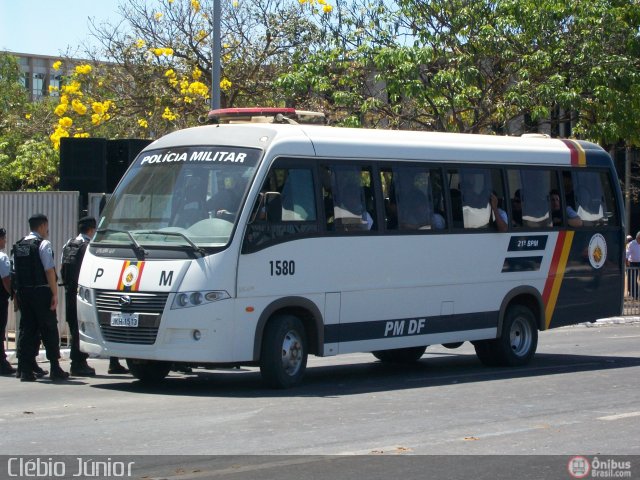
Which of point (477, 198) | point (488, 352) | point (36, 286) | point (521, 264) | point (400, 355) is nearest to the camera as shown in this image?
point (36, 286)

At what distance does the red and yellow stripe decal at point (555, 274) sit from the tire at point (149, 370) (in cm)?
549

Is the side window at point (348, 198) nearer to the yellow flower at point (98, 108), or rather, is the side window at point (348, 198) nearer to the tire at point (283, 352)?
the tire at point (283, 352)

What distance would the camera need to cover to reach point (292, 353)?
12.5 meters

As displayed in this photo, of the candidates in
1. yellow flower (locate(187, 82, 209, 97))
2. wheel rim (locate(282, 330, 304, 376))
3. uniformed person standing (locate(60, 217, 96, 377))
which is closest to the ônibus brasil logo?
wheel rim (locate(282, 330, 304, 376))

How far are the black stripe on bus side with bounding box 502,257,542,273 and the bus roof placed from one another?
1.33 meters

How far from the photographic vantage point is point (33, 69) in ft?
402

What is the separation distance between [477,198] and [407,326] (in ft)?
7.05

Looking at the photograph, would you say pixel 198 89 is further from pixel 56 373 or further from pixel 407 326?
pixel 407 326

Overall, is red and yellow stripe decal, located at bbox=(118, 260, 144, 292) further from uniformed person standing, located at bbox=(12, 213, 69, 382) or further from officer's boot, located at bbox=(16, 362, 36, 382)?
officer's boot, located at bbox=(16, 362, 36, 382)

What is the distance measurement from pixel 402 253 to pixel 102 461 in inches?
243

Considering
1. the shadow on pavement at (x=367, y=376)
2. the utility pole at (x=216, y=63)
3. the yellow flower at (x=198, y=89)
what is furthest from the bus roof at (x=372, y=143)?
the yellow flower at (x=198, y=89)

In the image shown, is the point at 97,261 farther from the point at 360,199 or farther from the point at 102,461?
the point at 102,461

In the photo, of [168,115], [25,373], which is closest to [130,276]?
[25,373]

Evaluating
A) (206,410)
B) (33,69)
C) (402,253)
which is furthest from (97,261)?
(33,69)
